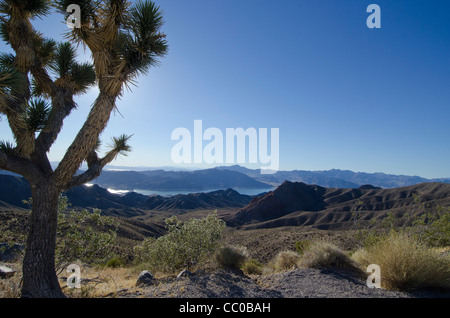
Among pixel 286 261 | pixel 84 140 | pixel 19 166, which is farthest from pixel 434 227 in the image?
pixel 19 166

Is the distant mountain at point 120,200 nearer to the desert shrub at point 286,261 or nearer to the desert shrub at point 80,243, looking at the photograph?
the desert shrub at point 80,243

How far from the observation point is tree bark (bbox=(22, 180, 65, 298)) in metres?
4.05

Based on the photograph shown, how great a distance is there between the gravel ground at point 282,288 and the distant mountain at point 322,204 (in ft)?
188

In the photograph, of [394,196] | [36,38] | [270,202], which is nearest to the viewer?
[36,38]

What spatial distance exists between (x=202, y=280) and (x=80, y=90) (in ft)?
19.7

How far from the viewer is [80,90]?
620 cm

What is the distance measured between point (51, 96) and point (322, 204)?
84452 millimetres

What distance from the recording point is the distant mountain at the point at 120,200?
6756cm

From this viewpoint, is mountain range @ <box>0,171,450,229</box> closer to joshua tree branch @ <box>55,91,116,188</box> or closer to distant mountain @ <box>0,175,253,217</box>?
distant mountain @ <box>0,175,253,217</box>

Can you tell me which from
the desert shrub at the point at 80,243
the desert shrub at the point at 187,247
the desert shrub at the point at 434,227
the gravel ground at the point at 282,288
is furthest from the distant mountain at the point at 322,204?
the desert shrub at the point at 80,243

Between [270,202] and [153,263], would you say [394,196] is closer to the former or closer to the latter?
[270,202]

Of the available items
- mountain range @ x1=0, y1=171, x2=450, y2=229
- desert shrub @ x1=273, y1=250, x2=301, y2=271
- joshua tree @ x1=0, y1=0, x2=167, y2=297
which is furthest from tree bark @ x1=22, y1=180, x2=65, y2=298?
mountain range @ x1=0, y1=171, x2=450, y2=229

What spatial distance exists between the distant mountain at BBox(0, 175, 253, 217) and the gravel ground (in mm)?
49581
